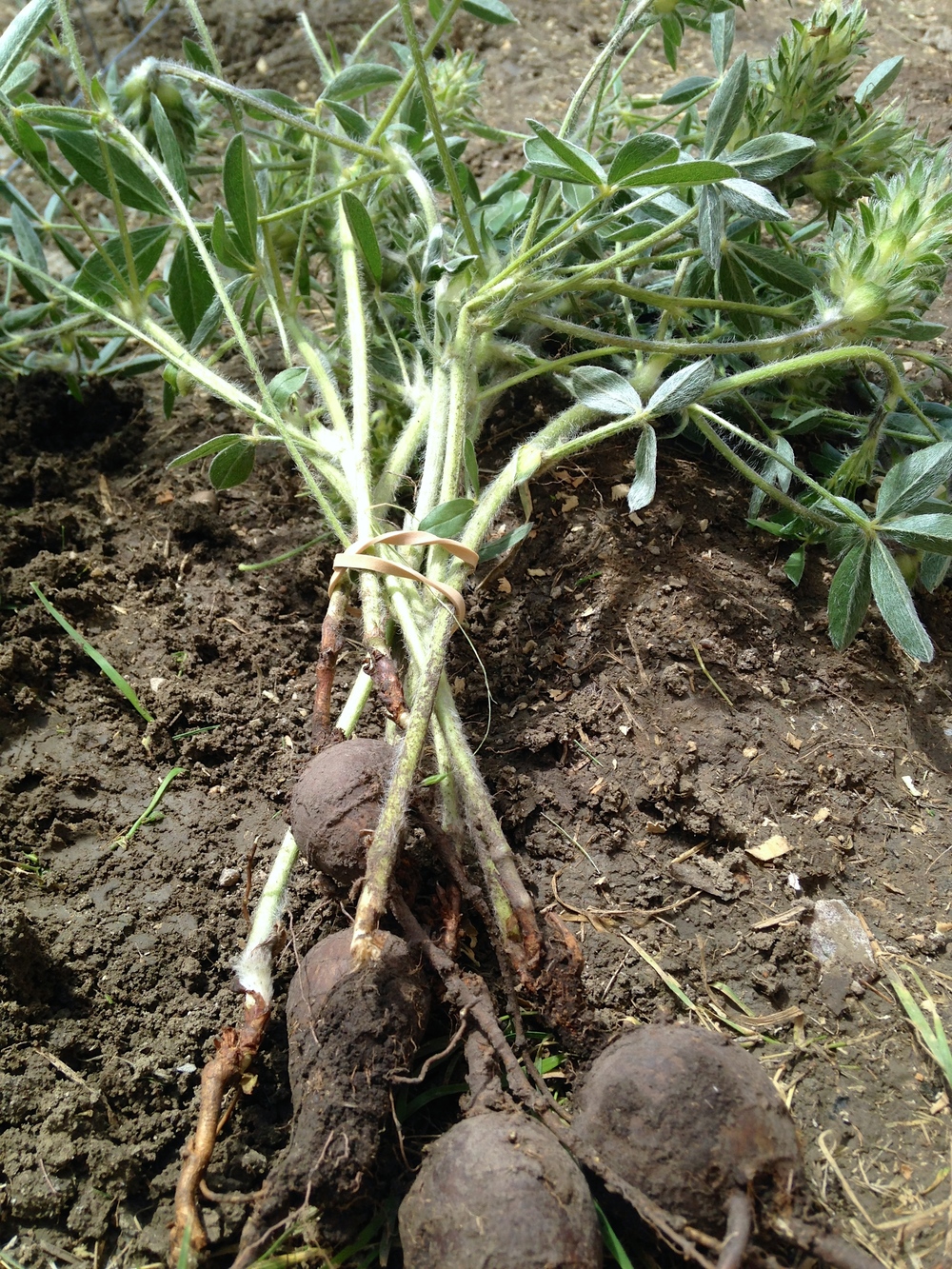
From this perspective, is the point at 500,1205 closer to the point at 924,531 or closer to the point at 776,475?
the point at 924,531

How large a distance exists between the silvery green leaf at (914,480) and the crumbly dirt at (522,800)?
0.67ft

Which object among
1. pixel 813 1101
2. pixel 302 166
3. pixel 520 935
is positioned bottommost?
pixel 813 1101

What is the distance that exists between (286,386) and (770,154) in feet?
2.50

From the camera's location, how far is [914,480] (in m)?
1.24

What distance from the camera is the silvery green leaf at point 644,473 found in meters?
1.27

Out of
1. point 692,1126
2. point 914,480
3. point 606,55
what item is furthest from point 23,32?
point 692,1126

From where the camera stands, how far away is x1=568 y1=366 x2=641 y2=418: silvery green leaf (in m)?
1.28

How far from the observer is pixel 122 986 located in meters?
1.12

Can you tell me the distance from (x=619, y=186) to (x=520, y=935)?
37.6 inches

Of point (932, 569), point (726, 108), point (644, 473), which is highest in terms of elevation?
point (726, 108)

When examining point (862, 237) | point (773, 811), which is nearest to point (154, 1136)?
point (773, 811)

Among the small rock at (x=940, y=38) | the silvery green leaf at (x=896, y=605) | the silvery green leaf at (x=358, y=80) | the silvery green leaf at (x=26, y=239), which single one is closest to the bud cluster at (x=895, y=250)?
the silvery green leaf at (x=896, y=605)

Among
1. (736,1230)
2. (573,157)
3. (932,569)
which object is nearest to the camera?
(736,1230)

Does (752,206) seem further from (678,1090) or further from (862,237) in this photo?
(678,1090)
